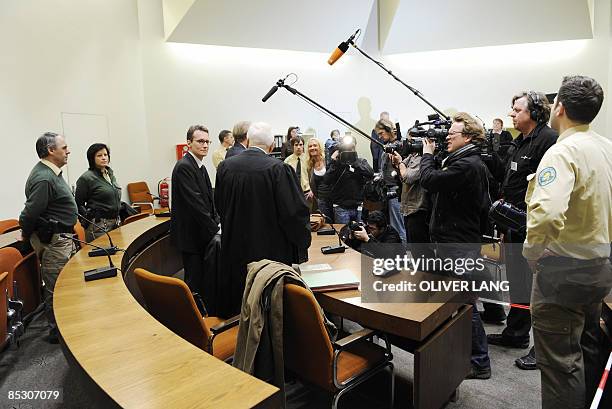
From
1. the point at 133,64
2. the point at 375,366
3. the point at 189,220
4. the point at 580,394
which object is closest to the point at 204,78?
the point at 133,64

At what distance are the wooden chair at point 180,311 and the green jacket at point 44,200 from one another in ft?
4.95

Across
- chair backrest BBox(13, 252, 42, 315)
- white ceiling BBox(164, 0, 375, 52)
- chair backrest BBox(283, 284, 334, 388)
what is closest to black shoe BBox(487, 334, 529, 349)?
chair backrest BBox(283, 284, 334, 388)

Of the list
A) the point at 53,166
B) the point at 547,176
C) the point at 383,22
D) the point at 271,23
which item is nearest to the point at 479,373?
the point at 547,176

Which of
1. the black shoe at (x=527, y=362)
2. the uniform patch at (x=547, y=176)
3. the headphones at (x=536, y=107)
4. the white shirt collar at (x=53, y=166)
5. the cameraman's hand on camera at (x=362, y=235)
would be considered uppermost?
the headphones at (x=536, y=107)

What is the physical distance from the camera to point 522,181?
260 cm

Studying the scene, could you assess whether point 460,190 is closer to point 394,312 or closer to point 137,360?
point 394,312

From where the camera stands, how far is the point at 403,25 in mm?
7254

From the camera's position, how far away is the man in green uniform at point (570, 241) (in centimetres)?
150

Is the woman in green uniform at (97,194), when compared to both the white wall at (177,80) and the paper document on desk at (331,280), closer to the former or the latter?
the white wall at (177,80)

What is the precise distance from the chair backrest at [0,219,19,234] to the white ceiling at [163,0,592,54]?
3.61 meters

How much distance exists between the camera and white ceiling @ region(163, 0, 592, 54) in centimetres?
633

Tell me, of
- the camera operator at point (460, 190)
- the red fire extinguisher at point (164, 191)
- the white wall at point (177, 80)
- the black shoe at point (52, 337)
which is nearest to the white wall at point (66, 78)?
the white wall at point (177, 80)

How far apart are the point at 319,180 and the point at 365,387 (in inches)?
97.9

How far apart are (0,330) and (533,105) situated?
3251 mm
